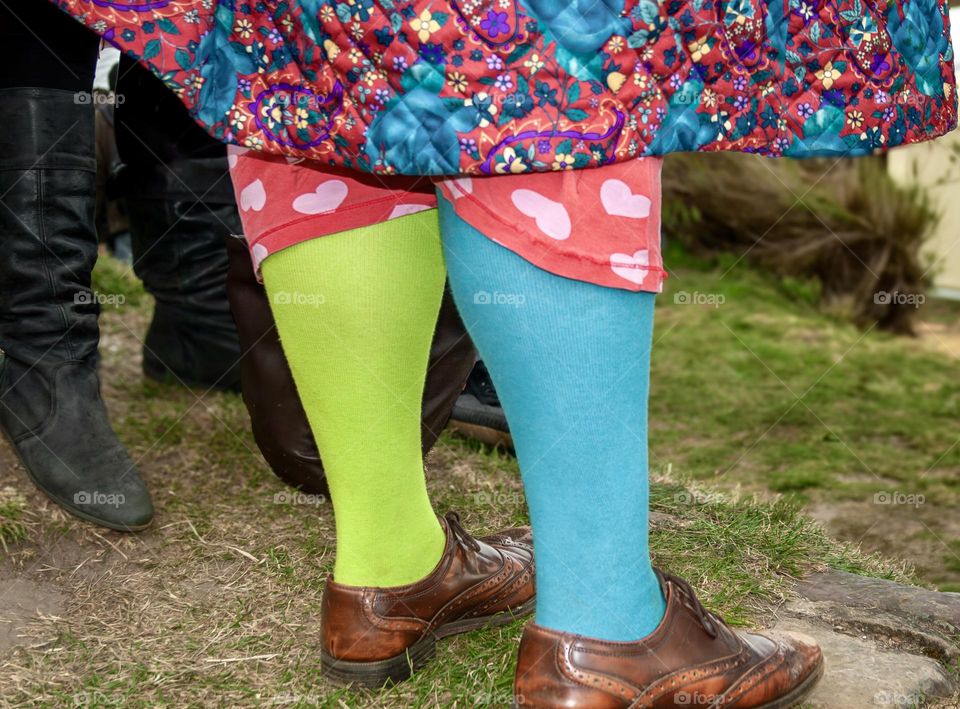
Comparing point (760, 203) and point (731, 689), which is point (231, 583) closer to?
point (731, 689)

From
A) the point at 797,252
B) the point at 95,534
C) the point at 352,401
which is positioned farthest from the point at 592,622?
the point at 797,252

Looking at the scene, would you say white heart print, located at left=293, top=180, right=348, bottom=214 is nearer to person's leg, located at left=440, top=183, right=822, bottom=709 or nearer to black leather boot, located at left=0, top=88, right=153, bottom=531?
person's leg, located at left=440, top=183, right=822, bottom=709

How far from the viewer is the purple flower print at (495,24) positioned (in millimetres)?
704

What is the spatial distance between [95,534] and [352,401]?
0.68 m

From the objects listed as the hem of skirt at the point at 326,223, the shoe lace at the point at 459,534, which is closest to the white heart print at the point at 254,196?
the hem of skirt at the point at 326,223

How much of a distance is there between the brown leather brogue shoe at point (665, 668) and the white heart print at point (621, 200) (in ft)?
1.23

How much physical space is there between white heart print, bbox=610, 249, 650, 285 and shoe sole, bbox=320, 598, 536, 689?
1.70ft

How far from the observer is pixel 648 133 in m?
0.73

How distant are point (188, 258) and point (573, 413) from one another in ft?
4.77

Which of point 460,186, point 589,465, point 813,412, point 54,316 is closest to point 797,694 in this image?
point 589,465

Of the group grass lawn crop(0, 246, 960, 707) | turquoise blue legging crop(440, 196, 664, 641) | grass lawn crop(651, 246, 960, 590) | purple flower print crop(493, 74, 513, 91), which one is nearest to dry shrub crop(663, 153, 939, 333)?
grass lawn crop(651, 246, 960, 590)

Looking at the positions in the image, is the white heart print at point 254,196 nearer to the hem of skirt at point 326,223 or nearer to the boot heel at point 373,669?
the hem of skirt at point 326,223

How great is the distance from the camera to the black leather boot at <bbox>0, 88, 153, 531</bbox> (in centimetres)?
143

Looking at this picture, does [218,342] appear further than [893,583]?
Yes
